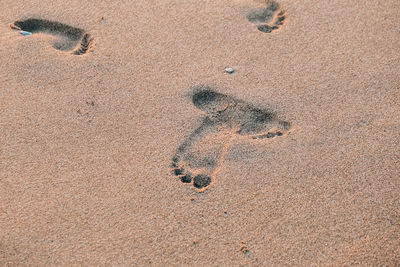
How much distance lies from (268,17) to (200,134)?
102 cm

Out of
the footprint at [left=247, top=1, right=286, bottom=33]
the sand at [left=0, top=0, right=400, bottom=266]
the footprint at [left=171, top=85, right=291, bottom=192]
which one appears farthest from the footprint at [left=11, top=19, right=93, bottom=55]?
the footprint at [left=247, top=1, right=286, bottom=33]

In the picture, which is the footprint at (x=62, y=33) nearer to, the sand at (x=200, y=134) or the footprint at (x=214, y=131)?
the sand at (x=200, y=134)

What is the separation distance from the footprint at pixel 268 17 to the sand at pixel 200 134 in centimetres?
1

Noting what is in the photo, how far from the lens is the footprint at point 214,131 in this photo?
220cm

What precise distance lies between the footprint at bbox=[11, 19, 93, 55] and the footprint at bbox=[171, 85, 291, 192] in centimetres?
73

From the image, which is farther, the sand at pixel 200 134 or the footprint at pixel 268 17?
the footprint at pixel 268 17

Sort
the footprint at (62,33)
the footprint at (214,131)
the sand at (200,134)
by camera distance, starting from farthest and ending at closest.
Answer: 1. the footprint at (62,33)
2. the footprint at (214,131)
3. the sand at (200,134)

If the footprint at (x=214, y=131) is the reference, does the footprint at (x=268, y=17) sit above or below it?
above

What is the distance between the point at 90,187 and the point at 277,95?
1.07m

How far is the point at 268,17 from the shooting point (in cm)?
294

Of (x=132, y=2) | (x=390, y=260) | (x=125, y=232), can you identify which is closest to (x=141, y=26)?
(x=132, y=2)

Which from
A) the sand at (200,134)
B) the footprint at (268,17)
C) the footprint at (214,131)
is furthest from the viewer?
the footprint at (268,17)

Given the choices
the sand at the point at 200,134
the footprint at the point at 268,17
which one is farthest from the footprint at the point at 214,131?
the footprint at the point at 268,17

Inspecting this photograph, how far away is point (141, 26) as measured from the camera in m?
2.86
